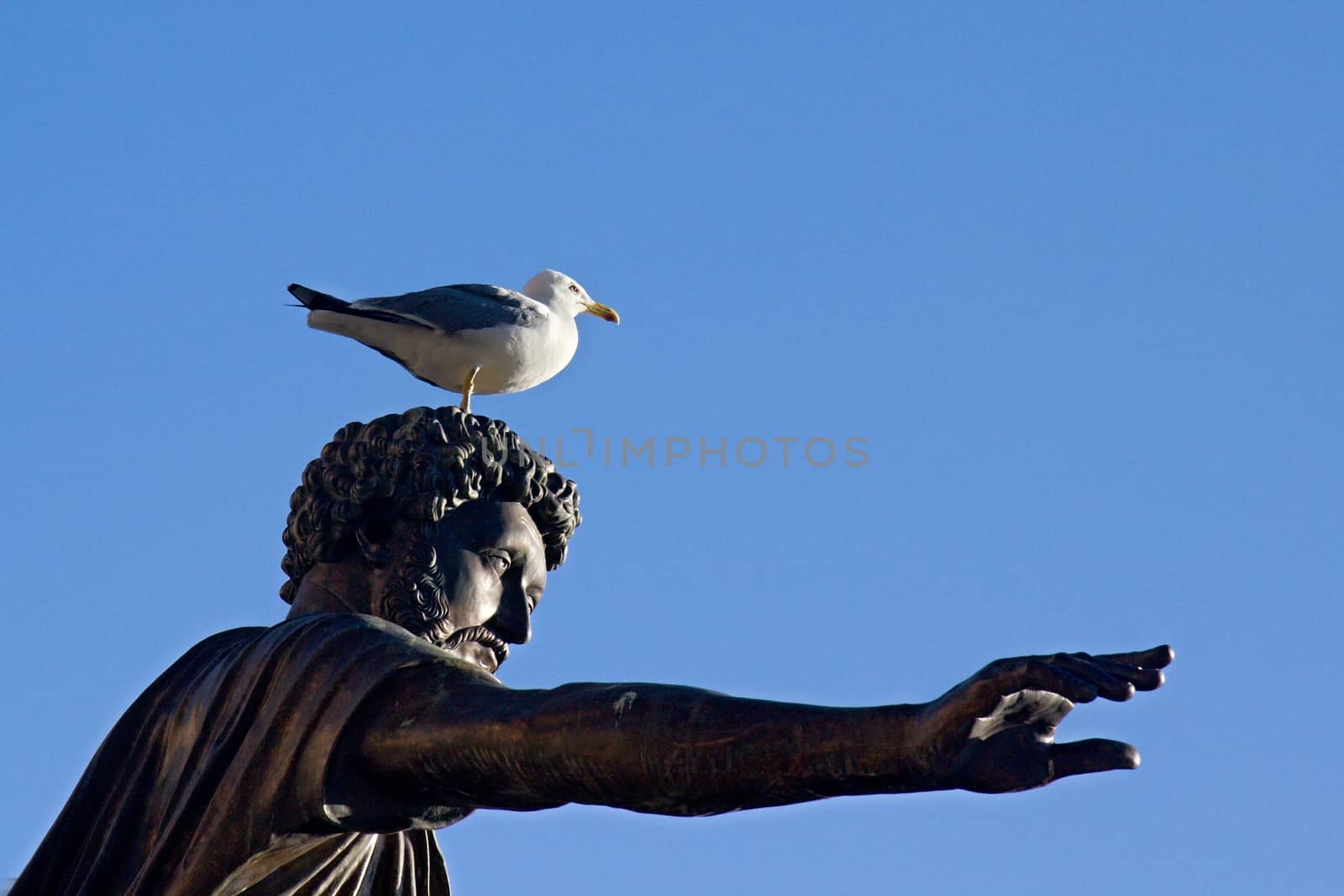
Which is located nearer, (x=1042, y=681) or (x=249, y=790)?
(x=1042, y=681)

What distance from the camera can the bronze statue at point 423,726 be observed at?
4.74 m

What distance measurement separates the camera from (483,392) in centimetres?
1227

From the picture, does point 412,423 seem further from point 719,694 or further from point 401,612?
point 719,694

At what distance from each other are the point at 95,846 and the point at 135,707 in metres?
0.40

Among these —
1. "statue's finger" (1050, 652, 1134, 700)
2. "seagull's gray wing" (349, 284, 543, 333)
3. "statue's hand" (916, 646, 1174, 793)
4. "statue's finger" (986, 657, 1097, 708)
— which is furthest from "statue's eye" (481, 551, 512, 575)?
"seagull's gray wing" (349, 284, 543, 333)

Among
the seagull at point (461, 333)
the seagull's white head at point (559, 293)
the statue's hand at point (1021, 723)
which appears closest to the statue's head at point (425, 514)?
the statue's hand at point (1021, 723)

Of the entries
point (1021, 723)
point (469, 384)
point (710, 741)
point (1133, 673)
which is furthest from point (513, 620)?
point (469, 384)

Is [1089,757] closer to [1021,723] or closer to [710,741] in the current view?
[1021,723]

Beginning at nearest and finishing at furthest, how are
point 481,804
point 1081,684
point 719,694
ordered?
1. point 1081,684
2. point 719,694
3. point 481,804

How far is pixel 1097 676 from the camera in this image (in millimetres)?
4465

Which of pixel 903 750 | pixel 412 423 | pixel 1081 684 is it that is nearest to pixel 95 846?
pixel 412 423

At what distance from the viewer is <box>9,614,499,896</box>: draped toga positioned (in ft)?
18.7

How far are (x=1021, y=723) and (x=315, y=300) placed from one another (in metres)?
8.75

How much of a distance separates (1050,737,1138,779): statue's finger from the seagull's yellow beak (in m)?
11.0
